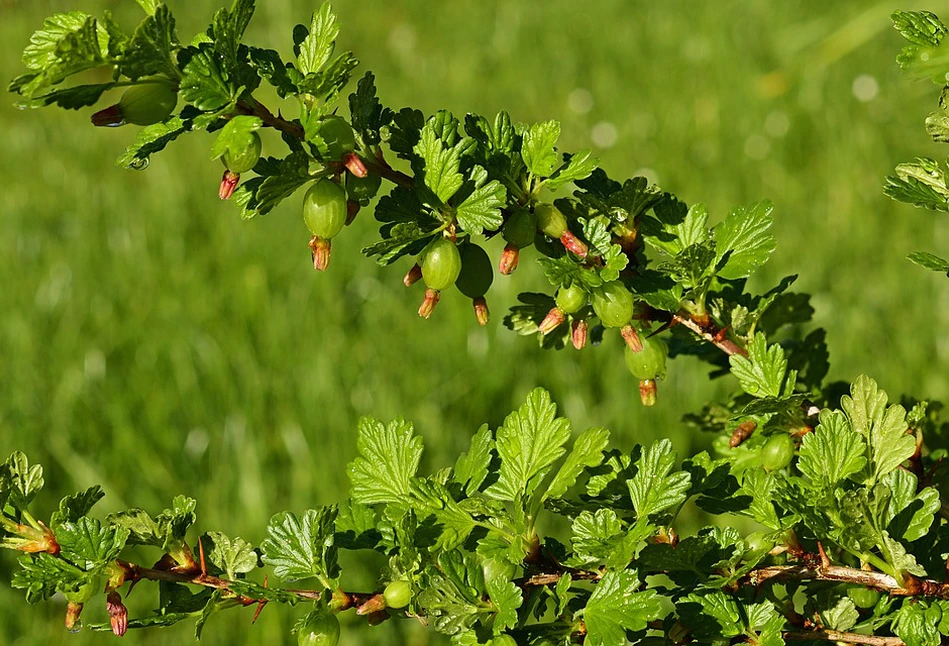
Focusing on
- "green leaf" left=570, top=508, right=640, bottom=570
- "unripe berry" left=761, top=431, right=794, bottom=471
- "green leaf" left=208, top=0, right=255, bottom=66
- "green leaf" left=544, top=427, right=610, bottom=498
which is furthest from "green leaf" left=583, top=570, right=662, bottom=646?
"green leaf" left=208, top=0, right=255, bottom=66

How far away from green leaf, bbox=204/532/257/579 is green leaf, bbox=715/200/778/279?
54 cm

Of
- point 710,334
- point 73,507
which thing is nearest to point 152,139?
point 73,507

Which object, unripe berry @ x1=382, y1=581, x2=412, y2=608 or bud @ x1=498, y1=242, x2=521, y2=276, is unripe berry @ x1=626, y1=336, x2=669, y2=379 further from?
unripe berry @ x1=382, y1=581, x2=412, y2=608

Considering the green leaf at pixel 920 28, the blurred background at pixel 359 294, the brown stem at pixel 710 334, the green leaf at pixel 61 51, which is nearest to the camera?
the green leaf at pixel 61 51

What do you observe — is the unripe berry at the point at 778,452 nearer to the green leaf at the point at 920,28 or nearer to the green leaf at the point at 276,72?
the green leaf at the point at 920,28

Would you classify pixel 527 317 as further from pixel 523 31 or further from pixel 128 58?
pixel 523 31

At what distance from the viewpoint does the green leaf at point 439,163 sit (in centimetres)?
95

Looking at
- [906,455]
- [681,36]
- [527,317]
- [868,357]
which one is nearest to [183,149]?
[681,36]

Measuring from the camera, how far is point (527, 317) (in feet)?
3.99

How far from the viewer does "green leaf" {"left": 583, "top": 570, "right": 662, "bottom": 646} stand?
89 centimetres

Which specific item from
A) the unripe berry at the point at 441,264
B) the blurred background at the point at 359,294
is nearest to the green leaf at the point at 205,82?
the unripe berry at the point at 441,264

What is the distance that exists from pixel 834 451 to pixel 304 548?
49cm

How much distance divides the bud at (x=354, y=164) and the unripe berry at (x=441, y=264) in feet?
0.31

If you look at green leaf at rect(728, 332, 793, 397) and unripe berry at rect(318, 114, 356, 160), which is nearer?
unripe berry at rect(318, 114, 356, 160)
